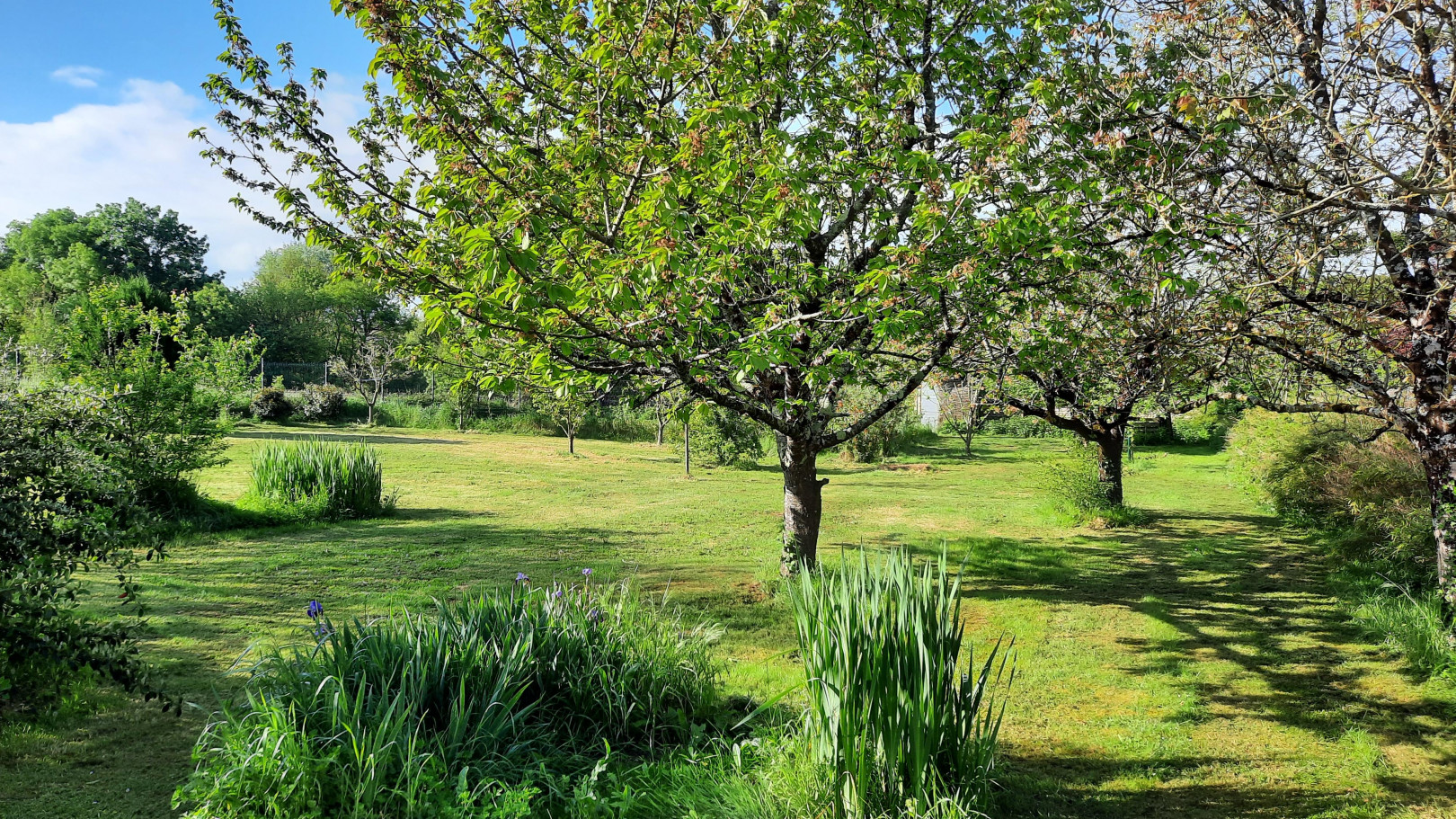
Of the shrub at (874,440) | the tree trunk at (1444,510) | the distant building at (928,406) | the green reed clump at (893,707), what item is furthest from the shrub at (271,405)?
the tree trunk at (1444,510)

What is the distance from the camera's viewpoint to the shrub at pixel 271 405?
26.8 m

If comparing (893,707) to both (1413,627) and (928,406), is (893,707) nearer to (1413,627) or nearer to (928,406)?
(1413,627)

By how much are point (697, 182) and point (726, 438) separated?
48.9 feet

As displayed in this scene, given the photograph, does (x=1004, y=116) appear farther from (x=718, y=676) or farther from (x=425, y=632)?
(x=425, y=632)

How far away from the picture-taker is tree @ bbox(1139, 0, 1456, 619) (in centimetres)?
443

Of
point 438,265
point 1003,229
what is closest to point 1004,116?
point 1003,229

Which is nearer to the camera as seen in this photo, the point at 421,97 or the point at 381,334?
the point at 421,97

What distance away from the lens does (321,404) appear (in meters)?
30.2

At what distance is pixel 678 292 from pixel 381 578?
6050mm

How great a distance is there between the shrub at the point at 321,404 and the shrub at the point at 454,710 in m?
28.6

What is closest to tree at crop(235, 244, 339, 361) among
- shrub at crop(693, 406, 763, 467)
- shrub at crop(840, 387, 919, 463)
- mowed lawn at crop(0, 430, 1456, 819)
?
shrub at crop(693, 406, 763, 467)

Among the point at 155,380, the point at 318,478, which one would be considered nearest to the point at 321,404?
the point at 318,478

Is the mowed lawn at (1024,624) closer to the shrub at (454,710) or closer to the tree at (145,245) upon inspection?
the shrub at (454,710)

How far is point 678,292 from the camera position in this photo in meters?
4.21
